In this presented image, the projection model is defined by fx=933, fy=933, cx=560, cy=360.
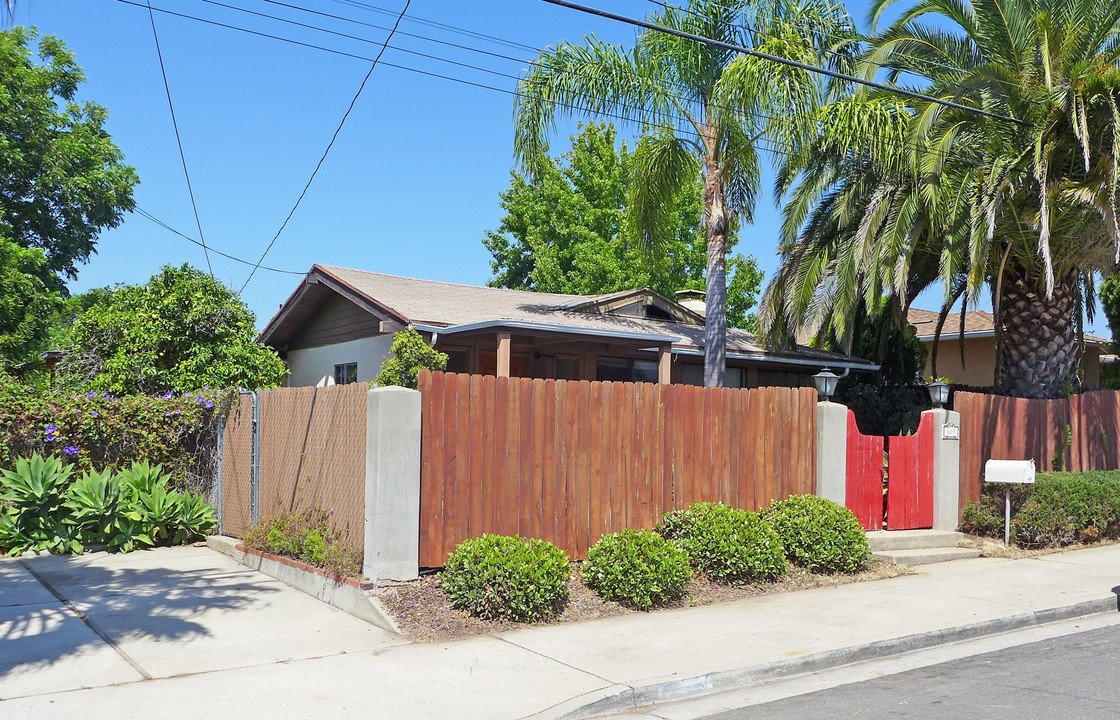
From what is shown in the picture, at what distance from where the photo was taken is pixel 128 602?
8.38 meters

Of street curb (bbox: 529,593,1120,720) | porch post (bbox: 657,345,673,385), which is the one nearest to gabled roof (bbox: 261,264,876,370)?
porch post (bbox: 657,345,673,385)

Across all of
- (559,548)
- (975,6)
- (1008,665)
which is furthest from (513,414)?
(975,6)

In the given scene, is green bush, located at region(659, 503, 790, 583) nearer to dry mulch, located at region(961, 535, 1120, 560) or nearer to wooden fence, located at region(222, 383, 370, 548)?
wooden fence, located at region(222, 383, 370, 548)

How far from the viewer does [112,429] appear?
38.2ft

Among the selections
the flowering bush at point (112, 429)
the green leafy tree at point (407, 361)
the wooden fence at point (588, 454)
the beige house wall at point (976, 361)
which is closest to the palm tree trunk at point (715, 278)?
the wooden fence at point (588, 454)

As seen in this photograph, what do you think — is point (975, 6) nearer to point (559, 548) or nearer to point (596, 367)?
point (596, 367)

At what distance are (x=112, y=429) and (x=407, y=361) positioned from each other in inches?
150

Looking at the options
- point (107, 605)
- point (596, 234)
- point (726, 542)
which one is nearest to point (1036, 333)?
point (726, 542)

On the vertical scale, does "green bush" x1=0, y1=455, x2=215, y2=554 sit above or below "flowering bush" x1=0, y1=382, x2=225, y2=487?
below

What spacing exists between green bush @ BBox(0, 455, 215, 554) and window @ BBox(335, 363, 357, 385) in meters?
6.99

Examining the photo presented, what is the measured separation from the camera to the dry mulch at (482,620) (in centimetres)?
768

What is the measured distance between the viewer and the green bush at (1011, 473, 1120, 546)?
12773 mm

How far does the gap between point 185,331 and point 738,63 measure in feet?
31.2

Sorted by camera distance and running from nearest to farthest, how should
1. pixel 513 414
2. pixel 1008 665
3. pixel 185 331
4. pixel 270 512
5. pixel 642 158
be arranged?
1. pixel 1008 665
2. pixel 513 414
3. pixel 270 512
4. pixel 185 331
5. pixel 642 158
